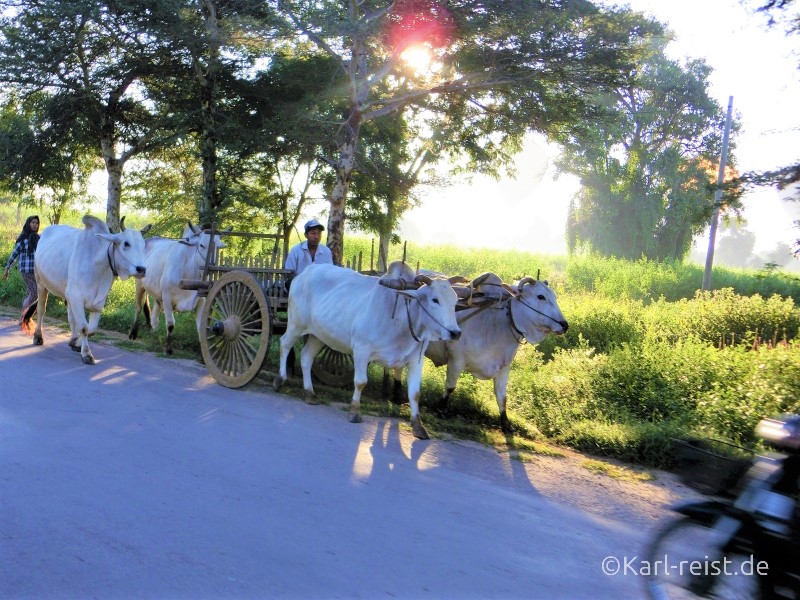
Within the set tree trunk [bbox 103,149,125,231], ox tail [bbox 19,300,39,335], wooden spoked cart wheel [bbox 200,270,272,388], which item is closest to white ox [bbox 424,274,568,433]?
wooden spoked cart wheel [bbox 200,270,272,388]

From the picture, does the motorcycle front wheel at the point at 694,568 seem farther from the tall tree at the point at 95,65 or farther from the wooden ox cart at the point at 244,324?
the tall tree at the point at 95,65

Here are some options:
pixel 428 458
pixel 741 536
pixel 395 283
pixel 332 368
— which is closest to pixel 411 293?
pixel 395 283

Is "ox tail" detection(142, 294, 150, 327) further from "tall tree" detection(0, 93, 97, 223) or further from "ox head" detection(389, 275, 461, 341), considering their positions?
"tall tree" detection(0, 93, 97, 223)

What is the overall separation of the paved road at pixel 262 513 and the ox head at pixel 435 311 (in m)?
1.01

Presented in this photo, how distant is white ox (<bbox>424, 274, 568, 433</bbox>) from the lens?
25.0ft

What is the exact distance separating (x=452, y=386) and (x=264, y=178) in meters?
11.7

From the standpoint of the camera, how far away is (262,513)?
4.42 meters

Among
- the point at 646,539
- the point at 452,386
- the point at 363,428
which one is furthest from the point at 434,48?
the point at 646,539

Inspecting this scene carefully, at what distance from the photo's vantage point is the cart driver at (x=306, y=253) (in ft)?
29.2

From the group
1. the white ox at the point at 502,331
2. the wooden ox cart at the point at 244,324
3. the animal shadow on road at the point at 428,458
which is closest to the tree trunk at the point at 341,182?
the wooden ox cart at the point at 244,324

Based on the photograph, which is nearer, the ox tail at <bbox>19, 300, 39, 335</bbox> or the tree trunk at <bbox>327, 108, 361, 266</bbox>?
the ox tail at <bbox>19, 300, 39, 335</bbox>

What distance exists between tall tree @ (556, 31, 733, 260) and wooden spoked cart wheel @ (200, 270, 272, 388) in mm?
25851

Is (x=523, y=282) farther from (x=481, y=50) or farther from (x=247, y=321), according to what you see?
(x=481, y=50)

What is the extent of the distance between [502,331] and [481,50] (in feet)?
23.1
